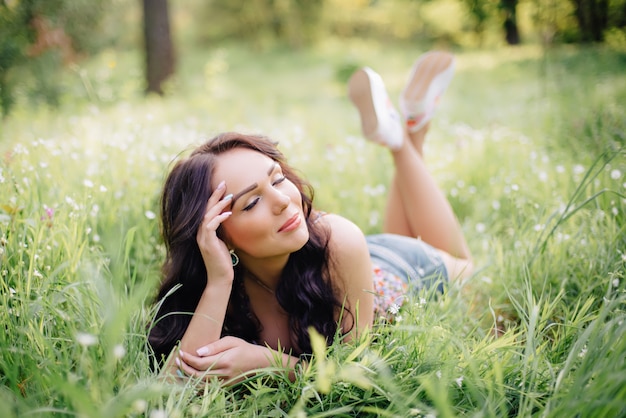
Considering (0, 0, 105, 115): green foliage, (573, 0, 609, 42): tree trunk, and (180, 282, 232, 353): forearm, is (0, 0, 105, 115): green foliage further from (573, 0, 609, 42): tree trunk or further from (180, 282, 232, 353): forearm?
(573, 0, 609, 42): tree trunk

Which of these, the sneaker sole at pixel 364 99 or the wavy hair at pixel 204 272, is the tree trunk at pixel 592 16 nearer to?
the sneaker sole at pixel 364 99

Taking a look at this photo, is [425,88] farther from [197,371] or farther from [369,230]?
[197,371]

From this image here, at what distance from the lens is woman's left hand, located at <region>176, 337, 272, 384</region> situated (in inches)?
62.5

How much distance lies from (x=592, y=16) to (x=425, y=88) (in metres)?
3.39

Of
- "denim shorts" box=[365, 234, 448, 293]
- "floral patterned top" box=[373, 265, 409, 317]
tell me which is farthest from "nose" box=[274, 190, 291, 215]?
"denim shorts" box=[365, 234, 448, 293]

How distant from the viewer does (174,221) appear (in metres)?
1.79

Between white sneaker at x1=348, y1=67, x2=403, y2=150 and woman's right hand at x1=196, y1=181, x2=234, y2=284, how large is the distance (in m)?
1.25

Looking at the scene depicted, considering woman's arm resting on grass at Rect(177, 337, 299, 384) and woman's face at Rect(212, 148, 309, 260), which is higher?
woman's face at Rect(212, 148, 309, 260)

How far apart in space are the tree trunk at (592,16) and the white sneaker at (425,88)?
2740mm

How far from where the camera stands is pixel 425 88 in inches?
121

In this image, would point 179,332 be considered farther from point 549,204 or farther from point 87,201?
point 549,204

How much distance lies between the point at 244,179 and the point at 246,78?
11.2 meters

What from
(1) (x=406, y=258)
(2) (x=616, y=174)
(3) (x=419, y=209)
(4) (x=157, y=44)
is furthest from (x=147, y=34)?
(2) (x=616, y=174)

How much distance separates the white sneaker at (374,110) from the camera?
2682 millimetres
